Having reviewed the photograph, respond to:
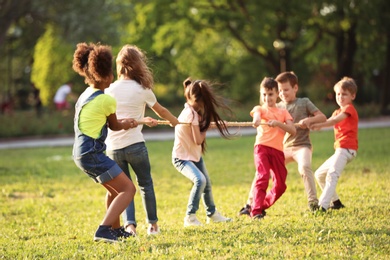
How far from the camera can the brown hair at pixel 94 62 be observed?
21.1 ft

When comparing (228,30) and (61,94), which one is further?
(228,30)

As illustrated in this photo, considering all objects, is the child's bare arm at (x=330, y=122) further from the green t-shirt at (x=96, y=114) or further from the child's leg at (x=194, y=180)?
the green t-shirt at (x=96, y=114)

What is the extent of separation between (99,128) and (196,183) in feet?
4.90

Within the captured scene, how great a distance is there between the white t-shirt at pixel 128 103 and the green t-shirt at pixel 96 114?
42cm

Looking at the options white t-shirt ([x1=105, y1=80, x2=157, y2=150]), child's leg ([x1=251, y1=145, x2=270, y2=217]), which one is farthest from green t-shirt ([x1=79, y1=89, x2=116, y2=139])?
child's leg ([x1=251, y1=145, x2=270, y2=217])

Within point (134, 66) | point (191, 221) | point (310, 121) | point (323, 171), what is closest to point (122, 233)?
point (191, 221)

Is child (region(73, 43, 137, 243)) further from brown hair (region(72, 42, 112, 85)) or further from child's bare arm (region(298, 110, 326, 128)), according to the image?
child's bare arm (region(298, 110, 326, 128))

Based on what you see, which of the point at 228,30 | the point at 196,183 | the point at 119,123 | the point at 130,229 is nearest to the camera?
the point at 119,123

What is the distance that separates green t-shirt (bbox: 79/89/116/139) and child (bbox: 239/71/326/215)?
258cm

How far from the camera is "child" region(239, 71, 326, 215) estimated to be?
8.19 m

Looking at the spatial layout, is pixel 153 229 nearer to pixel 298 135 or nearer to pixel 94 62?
pixel 94 62

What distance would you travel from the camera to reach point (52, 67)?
3281 cm

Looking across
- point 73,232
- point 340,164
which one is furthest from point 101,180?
point 340,164

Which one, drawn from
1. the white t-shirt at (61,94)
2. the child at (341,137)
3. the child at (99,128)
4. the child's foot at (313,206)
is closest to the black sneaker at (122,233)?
the child at (99,128)
